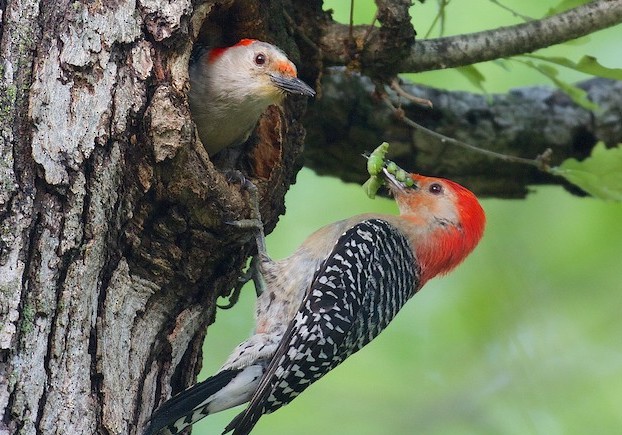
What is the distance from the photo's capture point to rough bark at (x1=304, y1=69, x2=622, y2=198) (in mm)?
6434

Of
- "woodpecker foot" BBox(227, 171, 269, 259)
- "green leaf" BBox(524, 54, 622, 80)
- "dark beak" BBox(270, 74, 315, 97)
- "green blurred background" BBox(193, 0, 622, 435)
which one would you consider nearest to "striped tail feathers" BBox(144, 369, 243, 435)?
"woodpecker foot" BBox(227, 171, 269, 259)

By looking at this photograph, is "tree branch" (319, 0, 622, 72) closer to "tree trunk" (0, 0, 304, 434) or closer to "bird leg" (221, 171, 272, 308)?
"bird leg" (221, 171, 272, 308)

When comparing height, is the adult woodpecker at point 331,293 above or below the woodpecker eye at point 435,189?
below

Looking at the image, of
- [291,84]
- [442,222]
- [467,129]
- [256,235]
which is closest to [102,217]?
[256,235]

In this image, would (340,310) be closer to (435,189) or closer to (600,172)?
(435,189)

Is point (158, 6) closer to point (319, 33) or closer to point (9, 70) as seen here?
point (9, 70)

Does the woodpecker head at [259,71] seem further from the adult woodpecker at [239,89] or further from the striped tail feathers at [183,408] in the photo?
the striped tail feathers at [183,408]

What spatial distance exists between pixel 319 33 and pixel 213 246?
1746 millimetres

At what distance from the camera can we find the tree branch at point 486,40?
17.2ft

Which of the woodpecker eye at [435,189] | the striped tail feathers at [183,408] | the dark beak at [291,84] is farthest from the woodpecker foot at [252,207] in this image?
the woodpecker eye at [435,189]

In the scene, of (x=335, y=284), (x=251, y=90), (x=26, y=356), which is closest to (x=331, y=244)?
(x=335, y=284)

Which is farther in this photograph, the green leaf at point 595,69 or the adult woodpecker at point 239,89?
the adult woodpecker at point 239,89

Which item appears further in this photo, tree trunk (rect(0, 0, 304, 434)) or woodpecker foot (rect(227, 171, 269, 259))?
woodpecker foot (rect(227, 171, 269, 259))

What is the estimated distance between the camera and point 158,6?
3975 millimetres
